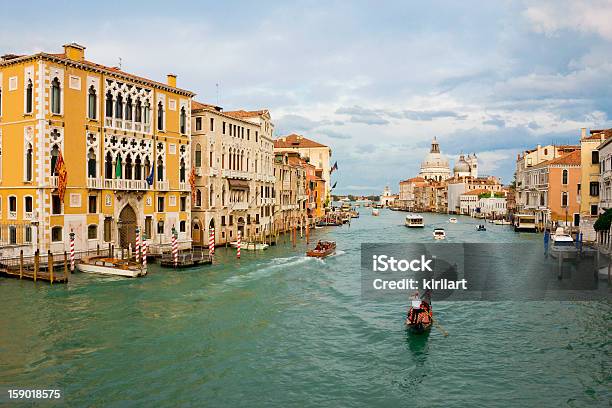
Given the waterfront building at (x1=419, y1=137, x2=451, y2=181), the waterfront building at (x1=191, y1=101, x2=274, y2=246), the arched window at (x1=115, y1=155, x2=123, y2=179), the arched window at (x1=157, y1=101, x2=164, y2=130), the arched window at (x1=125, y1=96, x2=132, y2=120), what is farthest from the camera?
the waterfront building at (x1=419, y1=137, x2=451, y2=181)

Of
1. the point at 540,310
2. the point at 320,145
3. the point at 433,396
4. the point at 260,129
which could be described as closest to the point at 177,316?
the point at 433,396

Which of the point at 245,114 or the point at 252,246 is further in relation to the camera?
the point at 245,114

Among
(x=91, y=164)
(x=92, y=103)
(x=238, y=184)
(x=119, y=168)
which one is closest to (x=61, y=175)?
(x=91, y=164)

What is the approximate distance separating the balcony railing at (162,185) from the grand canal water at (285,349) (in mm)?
8907

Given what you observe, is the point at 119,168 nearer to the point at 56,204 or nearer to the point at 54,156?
the point at 54,156

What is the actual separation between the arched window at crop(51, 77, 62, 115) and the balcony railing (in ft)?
22.4

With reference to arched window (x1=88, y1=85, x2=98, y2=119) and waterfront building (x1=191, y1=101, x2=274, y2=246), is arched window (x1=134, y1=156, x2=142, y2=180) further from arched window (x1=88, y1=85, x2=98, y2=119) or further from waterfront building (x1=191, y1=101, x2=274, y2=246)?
waterfront building (x1=191, y1=101, x2=274, y2=246)

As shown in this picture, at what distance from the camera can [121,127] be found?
26734mm

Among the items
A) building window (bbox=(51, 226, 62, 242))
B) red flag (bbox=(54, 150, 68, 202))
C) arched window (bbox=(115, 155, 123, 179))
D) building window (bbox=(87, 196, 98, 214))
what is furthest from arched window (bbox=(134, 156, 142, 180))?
building window (bbox=(51, 226, 62, 242))

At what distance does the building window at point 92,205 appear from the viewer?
82.6 ft

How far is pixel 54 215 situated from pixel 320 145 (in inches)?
2383

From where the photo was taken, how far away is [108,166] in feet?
86.0

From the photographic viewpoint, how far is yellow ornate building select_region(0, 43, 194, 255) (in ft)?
75.6

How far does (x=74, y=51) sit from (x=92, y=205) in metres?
7.02
